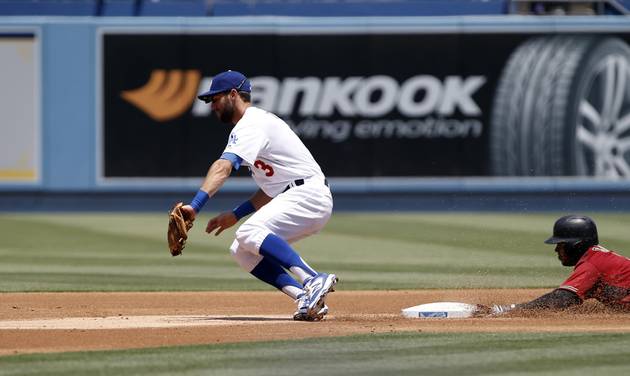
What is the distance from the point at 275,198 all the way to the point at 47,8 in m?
16.1

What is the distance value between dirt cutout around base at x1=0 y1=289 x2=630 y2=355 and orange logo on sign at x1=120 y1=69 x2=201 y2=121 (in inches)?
460

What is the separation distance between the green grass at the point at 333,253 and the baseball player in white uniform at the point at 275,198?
3.48 meters

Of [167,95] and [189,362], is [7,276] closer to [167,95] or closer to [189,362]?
[189,362]

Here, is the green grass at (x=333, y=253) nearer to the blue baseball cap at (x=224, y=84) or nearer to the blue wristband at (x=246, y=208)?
the blue wristband at (x=246, y=208)

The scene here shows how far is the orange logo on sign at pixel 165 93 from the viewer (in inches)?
897

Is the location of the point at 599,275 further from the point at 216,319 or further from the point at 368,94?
the point at 368,94

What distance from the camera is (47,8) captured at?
78.0 feet

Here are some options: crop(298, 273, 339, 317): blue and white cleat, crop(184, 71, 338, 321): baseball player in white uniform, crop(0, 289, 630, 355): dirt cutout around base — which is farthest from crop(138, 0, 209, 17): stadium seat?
crop(298, 273, 339, 317): blue and white cleat

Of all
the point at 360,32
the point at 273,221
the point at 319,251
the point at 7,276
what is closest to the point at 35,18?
the point at 360,32

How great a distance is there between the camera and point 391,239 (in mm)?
17672

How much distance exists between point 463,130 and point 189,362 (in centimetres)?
1648

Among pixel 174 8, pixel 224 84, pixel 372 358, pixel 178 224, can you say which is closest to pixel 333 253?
pixel 224 84

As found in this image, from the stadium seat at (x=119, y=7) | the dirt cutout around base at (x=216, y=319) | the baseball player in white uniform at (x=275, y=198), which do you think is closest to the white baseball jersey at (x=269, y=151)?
the baseball player in white uniform at (x=275, y=198)

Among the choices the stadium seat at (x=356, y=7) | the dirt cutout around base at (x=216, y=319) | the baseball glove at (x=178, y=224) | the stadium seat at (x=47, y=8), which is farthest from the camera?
the stadium seat at (x=356, y=7)
